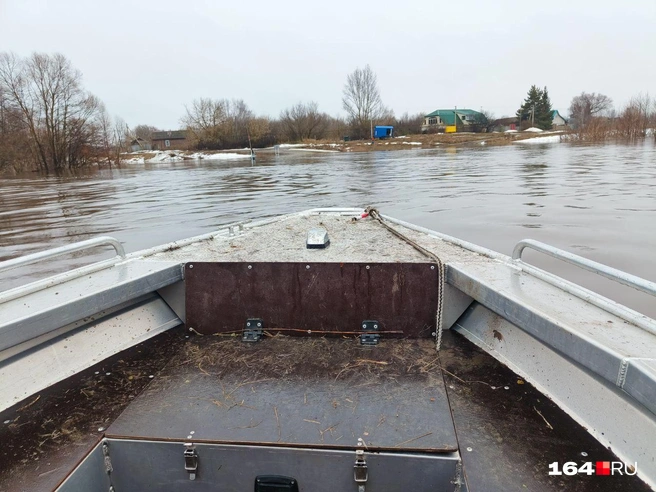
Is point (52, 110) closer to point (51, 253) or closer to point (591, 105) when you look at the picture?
point (51, 253)

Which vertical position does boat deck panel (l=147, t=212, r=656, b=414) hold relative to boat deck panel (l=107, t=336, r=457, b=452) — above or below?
above

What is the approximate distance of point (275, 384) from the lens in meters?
2.02

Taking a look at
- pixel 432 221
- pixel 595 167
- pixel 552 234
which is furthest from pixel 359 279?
pixel 595 167

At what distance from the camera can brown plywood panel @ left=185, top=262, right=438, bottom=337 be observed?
2393mm

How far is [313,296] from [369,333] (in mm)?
385

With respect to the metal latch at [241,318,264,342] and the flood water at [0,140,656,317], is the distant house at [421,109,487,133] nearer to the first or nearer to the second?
the flood water at [0,140,656,317]

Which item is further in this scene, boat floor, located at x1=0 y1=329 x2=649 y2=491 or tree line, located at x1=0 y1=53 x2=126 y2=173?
tree line, located at x1=0 y1=53 x2=126 y2=173

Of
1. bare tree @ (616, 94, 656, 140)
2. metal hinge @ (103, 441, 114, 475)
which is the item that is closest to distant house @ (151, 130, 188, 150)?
bare tree @ (616, 94, 656, 140)

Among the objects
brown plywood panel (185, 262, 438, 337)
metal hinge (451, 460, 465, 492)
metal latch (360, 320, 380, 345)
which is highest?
brown plywood panel (185, 262, 438, 337)

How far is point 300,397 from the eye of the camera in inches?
75.2

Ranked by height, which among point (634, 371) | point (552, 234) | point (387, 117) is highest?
point (387, 117)

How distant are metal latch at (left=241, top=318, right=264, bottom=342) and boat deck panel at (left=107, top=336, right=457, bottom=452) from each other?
0.15 ft

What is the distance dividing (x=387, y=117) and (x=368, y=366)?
7235 cm

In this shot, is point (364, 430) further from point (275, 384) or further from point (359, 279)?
point (359, 279)
